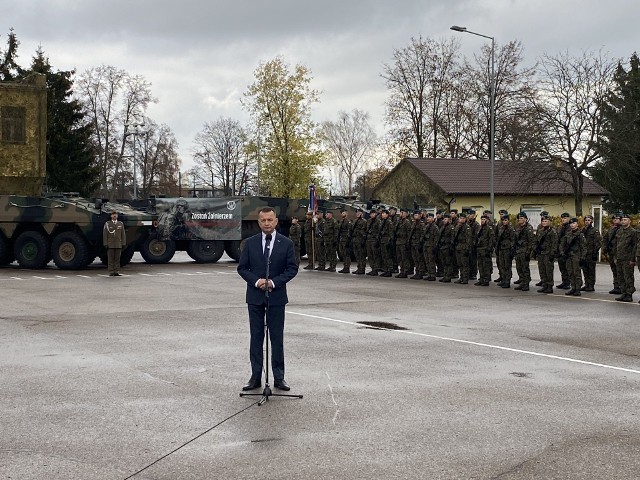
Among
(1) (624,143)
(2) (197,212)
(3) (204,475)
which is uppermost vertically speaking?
(1) (624,143)

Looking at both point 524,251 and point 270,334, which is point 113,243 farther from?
point 270,334

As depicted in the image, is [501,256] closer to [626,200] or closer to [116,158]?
[626,200]

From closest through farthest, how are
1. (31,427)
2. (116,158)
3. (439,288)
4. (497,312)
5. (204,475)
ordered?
(204,475), (31,427), (497,312), (439,288), (116,158)

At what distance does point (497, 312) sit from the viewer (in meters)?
14.8

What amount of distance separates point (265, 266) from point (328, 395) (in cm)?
127

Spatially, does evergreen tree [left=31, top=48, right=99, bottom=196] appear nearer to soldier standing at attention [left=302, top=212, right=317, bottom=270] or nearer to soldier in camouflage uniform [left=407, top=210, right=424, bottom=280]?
soldier standing at attention [left=302, top=212, right=317, bottom=270]

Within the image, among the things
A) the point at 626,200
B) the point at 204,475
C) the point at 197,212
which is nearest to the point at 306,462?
the point at 204,475

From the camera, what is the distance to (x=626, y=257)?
17.6 m

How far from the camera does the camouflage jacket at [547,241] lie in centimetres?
→ 1912

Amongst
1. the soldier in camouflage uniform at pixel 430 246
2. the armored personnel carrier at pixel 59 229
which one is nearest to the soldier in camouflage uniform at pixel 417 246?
the soldier in camouflage uniform at pixel 430 246

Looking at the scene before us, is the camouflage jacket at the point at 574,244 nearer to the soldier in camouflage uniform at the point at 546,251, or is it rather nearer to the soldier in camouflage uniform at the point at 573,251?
the soldier in camouflage uniform at the point at 573,251

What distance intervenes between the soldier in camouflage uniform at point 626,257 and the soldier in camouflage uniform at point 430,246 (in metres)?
5.04

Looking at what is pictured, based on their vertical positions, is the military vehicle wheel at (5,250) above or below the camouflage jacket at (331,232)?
below

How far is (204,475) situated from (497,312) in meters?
9.95
